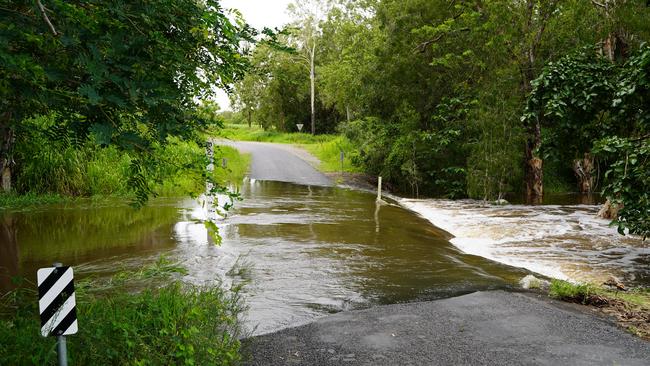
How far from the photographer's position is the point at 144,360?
432 centimetres

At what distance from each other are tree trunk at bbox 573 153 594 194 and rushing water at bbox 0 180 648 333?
9657 millimetres

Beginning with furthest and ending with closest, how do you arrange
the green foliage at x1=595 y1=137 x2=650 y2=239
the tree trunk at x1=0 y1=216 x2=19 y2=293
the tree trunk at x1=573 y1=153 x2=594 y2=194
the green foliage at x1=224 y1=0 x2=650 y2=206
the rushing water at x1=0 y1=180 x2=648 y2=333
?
the tree trunk at x1=573 y1=153 x2=594 y2=194 < the green foliage at x1=224 y1=0 x2=650 y2=206 < the green foliage at x1=595 y1=137 x2=650 y2=239 < the rushing water at x1=0 y1=180 x2=648 y2=333 < the tree trunk at x1=0 y1=216 x2=19 y2=293

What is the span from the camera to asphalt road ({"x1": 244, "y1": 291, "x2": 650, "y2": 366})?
5.55 metres

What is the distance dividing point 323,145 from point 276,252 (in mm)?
33137

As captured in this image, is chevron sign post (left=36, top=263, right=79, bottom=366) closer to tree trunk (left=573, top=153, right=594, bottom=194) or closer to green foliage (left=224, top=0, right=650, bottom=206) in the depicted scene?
green foliage (left=224, top=0, right=650, bottom=206)

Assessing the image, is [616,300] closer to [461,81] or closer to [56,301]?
[56,301]

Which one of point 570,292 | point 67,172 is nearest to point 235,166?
point 67,172

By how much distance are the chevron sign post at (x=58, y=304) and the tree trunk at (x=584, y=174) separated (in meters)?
26.4

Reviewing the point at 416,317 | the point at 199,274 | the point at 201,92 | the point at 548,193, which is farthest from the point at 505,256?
the point at 548,193

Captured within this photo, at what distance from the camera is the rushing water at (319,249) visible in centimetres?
843

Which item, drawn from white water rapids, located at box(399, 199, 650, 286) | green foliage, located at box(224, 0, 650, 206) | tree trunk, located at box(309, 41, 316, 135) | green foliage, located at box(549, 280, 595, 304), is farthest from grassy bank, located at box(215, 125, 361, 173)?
white water rapids, located at box(399, 199, 650, 286)

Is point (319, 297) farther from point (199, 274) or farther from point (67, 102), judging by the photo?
point (67, 102)

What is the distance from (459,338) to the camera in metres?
6.17

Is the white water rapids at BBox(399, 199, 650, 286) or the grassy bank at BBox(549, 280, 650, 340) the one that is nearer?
the grassy bank at BBox(549, 280, 650, 340)
